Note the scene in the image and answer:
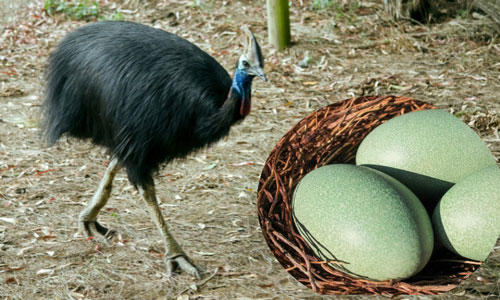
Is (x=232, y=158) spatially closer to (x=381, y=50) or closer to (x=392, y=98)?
(x=392, y=98)

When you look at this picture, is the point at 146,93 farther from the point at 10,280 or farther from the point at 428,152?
the point at 428,152

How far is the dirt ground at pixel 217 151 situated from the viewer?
2619mm

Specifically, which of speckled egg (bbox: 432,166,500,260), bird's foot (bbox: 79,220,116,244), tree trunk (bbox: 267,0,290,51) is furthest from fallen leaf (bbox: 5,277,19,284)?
tree trunk (bbox: 267,0,290,51)

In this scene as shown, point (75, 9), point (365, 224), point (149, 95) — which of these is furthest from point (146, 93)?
point (75, 9)

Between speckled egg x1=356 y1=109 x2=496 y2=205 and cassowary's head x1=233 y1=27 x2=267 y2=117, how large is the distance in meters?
0.56

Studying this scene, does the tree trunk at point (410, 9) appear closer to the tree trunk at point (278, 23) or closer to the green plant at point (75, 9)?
the tree trunk at point (278, 23)

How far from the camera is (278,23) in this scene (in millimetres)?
4906

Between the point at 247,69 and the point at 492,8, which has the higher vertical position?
the point at 247,69

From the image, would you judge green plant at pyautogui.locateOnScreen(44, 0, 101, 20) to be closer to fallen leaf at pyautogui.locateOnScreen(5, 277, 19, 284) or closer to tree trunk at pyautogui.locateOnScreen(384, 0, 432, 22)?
tree trunk at pyautogui.locateOnScreen(384, 0, 432, 22)

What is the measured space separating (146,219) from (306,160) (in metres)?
1.03

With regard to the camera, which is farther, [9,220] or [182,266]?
[9,220]

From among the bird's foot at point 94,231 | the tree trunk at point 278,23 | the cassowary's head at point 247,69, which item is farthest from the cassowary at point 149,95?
the tree trunk at point 278,23

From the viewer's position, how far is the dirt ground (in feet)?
8.59

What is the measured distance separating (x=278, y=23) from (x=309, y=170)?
8.50 ft
